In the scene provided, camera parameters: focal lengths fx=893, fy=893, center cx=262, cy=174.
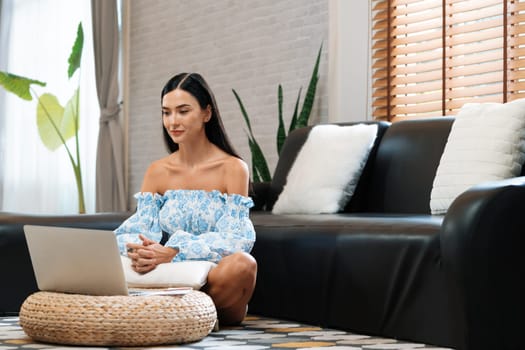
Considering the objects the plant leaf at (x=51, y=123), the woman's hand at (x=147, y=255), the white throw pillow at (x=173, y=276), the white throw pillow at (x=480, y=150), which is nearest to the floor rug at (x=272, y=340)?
the white throw pillow at (x=173, y=276)

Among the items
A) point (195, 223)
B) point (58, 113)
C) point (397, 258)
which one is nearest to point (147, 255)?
point (195, 223)

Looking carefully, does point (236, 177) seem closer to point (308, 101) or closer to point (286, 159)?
point (286, 159)

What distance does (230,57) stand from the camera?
5.70 meters

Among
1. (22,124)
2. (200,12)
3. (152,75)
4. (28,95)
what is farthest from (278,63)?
(22,124)

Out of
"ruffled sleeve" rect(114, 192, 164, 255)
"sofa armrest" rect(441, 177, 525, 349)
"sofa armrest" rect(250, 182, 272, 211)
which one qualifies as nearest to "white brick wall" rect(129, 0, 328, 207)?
"sofa armrest" rect(250, 182, 272, 211)

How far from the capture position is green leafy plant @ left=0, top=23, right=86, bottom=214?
254 inches

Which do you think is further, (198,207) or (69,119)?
(69,119)

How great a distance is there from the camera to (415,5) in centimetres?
457

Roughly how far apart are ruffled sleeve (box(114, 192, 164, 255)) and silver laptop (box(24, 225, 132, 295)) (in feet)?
1.07

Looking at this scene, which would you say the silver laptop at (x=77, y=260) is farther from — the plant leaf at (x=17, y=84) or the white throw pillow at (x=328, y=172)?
the plant leaf at (x=17, y=84)

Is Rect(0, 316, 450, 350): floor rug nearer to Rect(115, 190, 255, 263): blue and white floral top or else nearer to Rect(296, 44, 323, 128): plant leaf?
Rect(115, 190, 255, 263): blue and white floral top

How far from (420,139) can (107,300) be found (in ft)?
Result: 5.51

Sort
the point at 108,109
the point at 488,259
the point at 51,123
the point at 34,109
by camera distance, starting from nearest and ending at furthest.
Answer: the point at 488,259
the point at 108,109
the point at 51,123
the point at 34,109

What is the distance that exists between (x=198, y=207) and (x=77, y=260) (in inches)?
20.3
